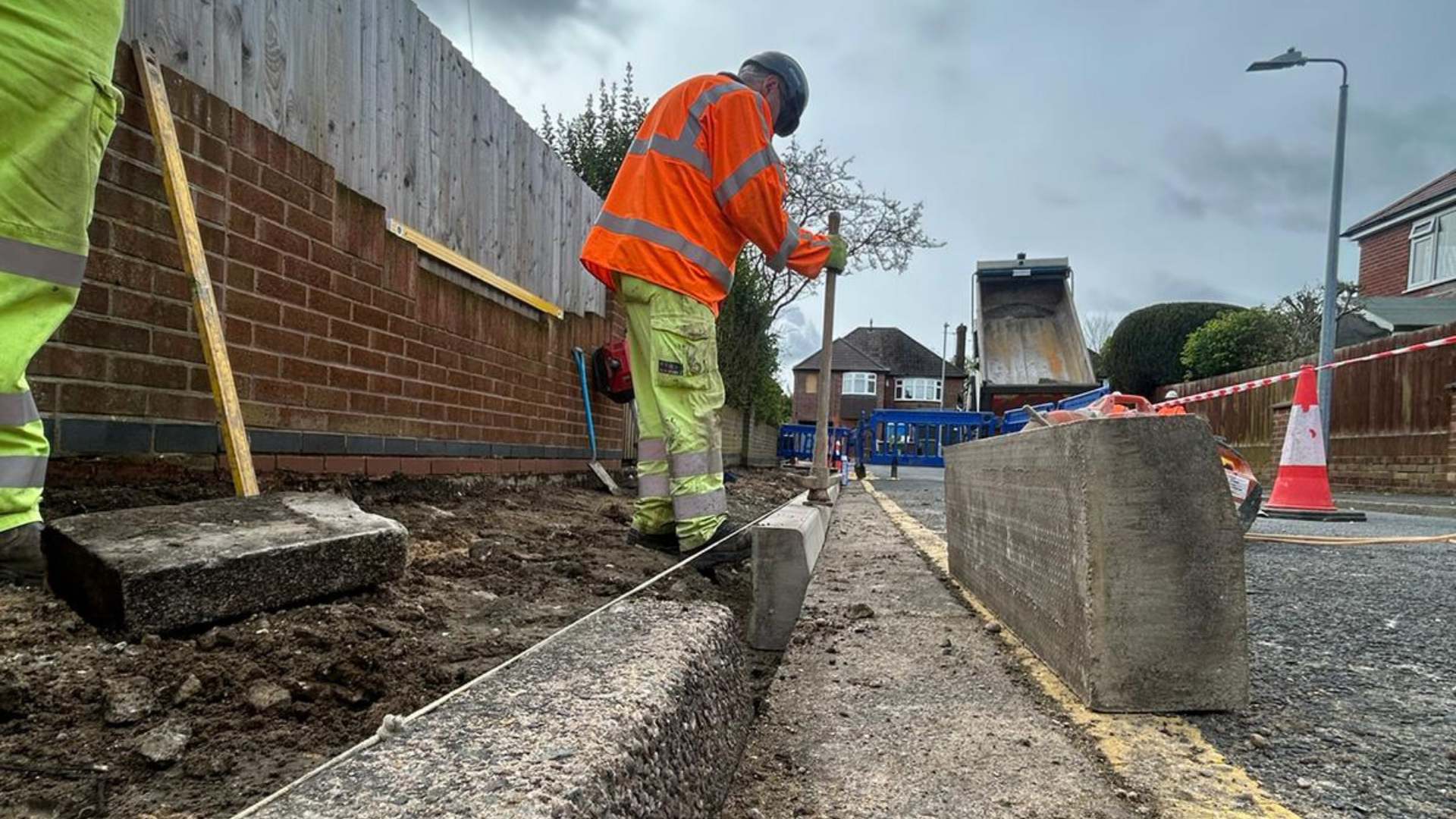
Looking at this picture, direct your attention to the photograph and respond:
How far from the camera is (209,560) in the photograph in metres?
1.63

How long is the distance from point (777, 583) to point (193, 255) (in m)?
2.18

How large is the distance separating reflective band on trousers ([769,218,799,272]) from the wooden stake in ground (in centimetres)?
225

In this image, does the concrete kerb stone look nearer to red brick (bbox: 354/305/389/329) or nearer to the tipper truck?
red brick (bbox: 354/305/389/329)

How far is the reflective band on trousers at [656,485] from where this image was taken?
136 inches

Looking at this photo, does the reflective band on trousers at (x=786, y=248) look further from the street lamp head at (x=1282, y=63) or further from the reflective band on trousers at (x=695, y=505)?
the street lamp head at (x=1282, y=63)

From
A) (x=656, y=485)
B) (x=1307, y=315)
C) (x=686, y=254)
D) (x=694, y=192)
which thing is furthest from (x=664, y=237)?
(x=1307, y=315)

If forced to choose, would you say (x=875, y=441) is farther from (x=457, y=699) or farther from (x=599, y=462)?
(x=457, y=699)

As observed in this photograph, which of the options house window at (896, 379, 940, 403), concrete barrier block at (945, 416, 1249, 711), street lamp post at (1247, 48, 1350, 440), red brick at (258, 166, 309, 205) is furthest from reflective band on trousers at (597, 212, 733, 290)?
house window at (896, 379, 940, 403)

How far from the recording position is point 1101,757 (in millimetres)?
1382

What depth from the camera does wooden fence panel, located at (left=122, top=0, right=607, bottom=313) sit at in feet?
9.53

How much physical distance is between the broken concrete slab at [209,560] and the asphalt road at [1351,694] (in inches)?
77.9

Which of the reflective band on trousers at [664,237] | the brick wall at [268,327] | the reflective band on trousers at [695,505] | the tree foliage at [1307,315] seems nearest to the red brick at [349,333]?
the brick wall at [268,327]

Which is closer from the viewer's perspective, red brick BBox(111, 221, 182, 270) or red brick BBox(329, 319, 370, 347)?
red brick BBox(111, 221, 182, 270)

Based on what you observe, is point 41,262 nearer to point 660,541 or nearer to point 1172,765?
point 660,541
